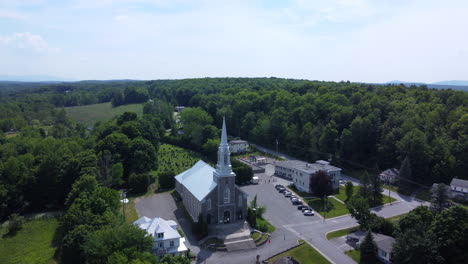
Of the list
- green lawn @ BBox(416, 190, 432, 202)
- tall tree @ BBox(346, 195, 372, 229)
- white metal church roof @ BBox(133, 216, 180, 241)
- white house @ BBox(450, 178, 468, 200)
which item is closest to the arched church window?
white metal church roof @ BBox(133, 216, 180, 241)

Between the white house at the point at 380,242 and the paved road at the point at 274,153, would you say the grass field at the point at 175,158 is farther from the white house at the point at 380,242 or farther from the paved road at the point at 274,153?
the white house at the point at 380,242

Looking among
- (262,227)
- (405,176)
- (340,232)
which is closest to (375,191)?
(405,176)

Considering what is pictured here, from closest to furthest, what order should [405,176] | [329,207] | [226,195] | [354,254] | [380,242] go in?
[380,242], [354,254], [226,195], [329,207], [405,176]

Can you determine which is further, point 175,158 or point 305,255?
point 175,158

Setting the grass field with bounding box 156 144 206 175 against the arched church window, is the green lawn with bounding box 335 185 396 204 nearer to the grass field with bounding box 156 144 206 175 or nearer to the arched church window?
the arched church window

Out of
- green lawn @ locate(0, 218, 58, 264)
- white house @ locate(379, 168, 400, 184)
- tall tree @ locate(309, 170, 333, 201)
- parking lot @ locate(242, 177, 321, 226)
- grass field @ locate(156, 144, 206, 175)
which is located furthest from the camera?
grass field @ locate(156, 144, 206, 175)


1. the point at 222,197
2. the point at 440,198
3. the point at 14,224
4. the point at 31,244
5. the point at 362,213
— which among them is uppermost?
the point at 440,198

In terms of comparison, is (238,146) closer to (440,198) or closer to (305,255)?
(305,255)
